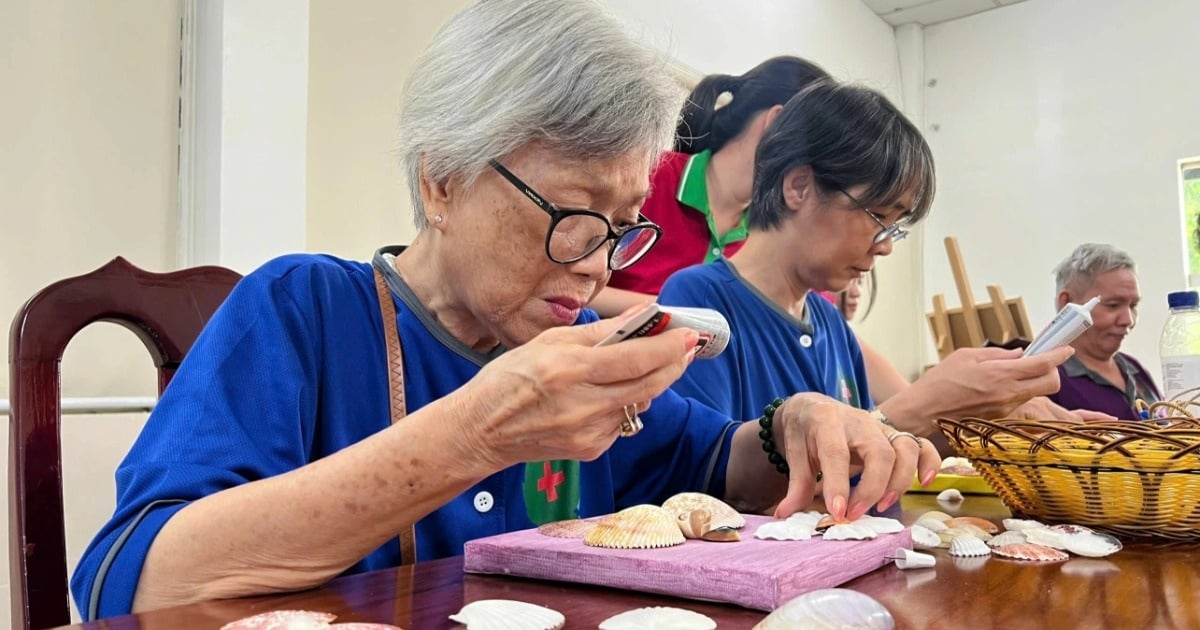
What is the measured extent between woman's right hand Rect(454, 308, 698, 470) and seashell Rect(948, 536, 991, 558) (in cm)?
33

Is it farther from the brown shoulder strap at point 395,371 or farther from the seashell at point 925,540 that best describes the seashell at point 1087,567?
the brown shoulder strap at point 395,371

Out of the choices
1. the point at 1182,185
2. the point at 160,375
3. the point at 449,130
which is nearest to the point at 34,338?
the point at 160,375

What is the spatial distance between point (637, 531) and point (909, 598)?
0.19 metres

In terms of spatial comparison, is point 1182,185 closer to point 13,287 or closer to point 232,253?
point 232,253

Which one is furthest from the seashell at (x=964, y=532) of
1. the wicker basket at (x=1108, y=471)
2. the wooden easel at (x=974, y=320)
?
the wooden easel at (x=974, y=320)

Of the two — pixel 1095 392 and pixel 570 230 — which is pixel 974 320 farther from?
pixel 570 230

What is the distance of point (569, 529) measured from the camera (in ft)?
2.38

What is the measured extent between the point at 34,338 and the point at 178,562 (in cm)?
36

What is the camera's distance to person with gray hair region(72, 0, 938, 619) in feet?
2.00

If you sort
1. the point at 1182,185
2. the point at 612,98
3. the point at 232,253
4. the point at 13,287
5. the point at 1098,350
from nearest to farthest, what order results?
the point at 612,98, the point at 13,287, the point at 232,253, the point at 1098,350, the point at 1182,185

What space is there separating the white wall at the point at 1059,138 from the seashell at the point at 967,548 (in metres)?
4.24

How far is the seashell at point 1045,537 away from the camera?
31.6 inches

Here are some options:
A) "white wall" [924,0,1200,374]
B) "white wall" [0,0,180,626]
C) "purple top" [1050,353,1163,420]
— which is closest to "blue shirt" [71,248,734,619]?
"white wall" [0,0,180,626]

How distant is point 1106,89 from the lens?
4664mm
